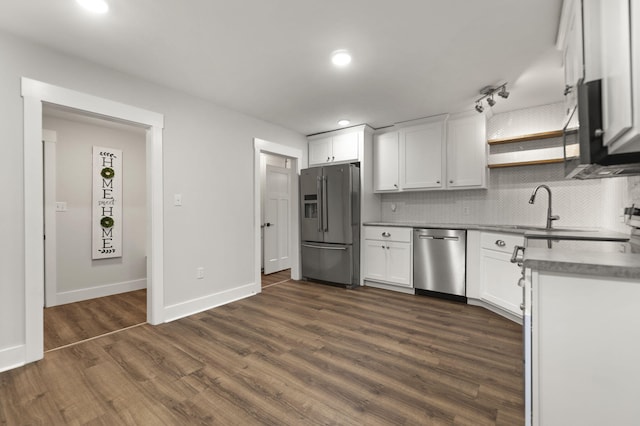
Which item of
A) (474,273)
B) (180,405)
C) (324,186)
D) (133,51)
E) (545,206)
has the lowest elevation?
(180,405)

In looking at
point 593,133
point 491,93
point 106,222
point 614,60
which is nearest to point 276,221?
point 106,222

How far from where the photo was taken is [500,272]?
291 cm

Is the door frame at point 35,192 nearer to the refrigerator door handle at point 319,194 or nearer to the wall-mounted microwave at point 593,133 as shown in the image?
the refrigerator door handle at point 319,194

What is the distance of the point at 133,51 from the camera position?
2.19m

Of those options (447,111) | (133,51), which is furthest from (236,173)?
(447,111)

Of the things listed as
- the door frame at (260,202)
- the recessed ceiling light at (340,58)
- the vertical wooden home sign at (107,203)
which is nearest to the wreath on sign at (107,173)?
the vertical wooden home sign at (107,203)

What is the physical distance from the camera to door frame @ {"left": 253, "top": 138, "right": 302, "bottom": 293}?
12.2ft

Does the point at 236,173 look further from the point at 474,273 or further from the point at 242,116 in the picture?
the point at 474,273

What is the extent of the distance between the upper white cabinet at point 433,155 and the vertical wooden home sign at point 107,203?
3681 mm

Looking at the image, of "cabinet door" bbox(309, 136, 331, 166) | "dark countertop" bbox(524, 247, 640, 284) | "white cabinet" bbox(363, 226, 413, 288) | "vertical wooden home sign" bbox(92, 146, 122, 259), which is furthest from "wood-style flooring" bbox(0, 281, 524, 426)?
"cabinet door" bbox(309, 136, 331, 166)

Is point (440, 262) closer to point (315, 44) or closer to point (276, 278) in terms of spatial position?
point (276, 278)

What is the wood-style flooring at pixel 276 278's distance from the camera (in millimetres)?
4368

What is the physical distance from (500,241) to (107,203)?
15.9ft

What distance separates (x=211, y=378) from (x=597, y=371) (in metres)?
1.94
